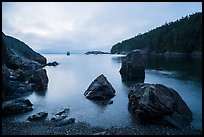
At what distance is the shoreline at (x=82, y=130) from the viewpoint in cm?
1833

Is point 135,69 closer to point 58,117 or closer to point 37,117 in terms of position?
point 58,117

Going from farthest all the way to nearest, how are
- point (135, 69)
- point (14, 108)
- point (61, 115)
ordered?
point (135, 69)
point (14, 108)
point (61, 115)

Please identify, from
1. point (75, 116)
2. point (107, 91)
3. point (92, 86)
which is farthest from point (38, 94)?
point (75, 116)

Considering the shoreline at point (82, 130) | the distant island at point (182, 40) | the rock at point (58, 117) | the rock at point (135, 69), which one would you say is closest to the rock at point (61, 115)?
the rock at point (58, 117)

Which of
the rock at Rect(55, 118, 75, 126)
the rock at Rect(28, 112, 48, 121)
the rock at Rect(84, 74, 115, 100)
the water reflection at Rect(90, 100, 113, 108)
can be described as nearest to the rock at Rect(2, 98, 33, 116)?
the rock at Rect(28, 112, 48, 121)

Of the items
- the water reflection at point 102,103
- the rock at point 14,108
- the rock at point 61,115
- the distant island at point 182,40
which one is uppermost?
the distant island at point 182,40

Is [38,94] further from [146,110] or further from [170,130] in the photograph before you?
[170,130]

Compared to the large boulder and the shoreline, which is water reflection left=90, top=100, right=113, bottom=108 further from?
the shoreline

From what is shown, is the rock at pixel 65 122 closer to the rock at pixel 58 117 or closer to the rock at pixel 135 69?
the rock at pixel 58 117

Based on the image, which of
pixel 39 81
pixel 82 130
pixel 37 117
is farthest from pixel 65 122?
pixel 39 81

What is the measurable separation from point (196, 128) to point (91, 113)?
11.2 metres

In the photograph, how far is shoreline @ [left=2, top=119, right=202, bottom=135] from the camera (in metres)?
18.3

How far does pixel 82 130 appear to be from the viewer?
63.1 feet

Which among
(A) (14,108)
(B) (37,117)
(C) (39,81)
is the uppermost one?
(C) (39,81)
